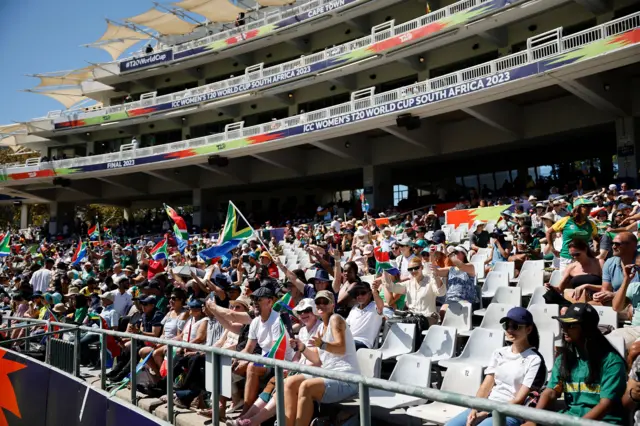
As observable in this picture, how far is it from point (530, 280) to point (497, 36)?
16928 mm

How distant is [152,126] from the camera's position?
37438mm

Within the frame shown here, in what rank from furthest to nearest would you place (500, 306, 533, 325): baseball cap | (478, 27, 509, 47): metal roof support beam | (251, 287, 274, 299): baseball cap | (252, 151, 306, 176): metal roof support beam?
(252, 151, 306, 176): metal roof support beam < (478, 27, 509, 47): metal roof support beam < (251, 287, 274, 299): baseball cap < (500, 306, 533, 325): baseball cap

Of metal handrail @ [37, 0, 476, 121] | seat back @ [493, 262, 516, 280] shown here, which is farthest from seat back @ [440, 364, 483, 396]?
metal handrail @ [37, 0, 476, 121]

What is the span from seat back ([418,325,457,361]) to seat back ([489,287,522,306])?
162 centimetres

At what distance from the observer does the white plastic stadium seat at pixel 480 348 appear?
538 centimetres

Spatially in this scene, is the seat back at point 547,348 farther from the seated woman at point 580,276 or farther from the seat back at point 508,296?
the seat back at point 508,296

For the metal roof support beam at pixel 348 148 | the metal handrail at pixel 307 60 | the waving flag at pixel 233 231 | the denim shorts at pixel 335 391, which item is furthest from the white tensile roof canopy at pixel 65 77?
the denim shorts at pixel 335 391

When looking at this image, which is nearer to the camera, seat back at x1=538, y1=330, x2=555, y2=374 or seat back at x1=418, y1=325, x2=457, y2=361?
seat back at x1=538, y1=330, x2=555, y2=374

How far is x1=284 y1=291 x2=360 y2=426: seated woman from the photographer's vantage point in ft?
12.8

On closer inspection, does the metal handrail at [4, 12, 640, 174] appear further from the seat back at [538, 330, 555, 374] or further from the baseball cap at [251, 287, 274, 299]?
the baseball cap at [251, 287, 274, 299]

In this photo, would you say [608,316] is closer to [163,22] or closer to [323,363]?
[323,363]

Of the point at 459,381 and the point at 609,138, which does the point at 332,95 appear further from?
the point at 459,381

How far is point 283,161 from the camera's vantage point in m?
29.5

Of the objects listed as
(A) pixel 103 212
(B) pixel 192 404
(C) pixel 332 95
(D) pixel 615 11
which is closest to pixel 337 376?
(B) pixel 192 404
